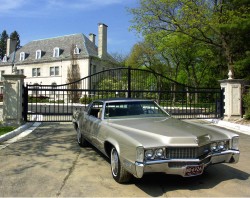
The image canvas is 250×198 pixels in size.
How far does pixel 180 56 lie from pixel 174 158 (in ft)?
122

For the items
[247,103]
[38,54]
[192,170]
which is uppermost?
[38,54]

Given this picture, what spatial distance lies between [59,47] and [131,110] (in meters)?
50.1

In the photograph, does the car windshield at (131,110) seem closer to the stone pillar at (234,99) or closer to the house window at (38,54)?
the stone pillar at (234,99)

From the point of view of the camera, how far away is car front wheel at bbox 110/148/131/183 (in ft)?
15.6

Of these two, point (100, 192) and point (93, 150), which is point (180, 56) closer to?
point (93, 150)

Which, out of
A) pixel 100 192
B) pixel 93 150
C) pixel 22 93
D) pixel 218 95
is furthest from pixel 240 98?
pixel 100 192

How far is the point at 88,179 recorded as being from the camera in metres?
5.18

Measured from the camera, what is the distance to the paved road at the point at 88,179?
452 cm

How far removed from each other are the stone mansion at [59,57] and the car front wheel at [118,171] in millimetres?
40520

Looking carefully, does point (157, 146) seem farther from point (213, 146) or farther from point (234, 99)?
point (234, 99)

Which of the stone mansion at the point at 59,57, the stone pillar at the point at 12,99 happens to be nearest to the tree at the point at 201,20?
the stone pillar at the point at 12,99

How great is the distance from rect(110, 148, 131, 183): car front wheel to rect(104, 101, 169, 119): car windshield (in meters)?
1.23

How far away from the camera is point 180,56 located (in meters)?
40.2

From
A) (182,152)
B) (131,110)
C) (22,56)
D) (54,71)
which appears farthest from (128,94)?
(22,56)
